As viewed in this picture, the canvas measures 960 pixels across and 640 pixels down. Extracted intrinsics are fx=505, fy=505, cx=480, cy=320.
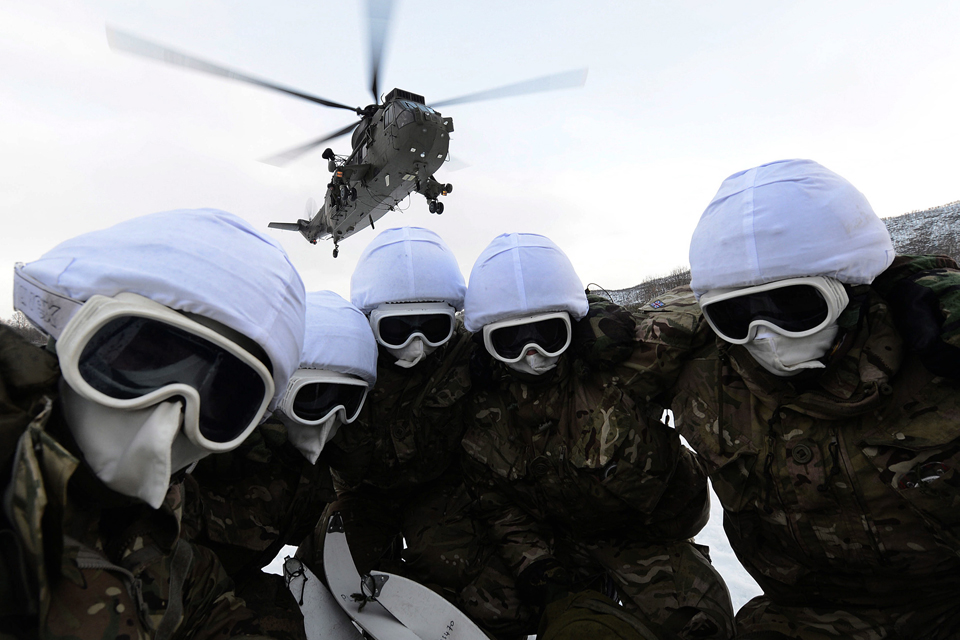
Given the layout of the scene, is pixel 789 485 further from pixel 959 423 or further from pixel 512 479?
pixel 512 479

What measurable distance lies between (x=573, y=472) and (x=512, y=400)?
1.85 ft

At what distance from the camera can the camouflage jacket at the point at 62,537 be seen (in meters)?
1.10

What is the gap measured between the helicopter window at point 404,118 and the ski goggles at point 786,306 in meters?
11.2

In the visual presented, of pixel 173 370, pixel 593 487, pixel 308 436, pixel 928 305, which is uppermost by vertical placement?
pixel 173 370

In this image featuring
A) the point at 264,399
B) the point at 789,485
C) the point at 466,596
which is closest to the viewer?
the point at 264,399

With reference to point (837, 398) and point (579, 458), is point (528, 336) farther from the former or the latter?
point (837, 398)

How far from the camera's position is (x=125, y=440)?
135cm

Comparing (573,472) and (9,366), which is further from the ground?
(9,366)

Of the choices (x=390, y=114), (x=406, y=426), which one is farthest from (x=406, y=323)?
(x=390, y=114)

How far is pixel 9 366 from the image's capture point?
118 cm

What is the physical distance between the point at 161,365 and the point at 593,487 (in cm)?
228

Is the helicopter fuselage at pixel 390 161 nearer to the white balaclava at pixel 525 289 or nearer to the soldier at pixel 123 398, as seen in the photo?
the white balaclava at pixel 525 289

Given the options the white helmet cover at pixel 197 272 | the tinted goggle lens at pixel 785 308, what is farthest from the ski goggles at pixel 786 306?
the white helmet cover at pixel 197 272

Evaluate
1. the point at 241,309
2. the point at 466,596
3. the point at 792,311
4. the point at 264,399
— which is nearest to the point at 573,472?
the point at 466,596
